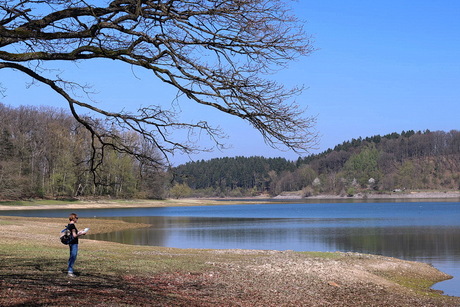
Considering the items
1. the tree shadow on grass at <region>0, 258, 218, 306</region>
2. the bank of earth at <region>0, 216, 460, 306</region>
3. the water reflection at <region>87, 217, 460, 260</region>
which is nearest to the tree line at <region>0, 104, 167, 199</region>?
the water reflection at <region>87, 217, 460, 260</region>

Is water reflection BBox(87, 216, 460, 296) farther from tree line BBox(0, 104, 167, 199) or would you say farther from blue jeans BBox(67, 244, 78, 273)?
tree line BBox(0, 104, 167, 199)

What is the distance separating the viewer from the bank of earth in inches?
455

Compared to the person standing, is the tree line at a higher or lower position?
higher

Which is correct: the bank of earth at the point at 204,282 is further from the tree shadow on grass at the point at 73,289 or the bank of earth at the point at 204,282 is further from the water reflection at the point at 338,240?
the water reflection at the point at 338,240

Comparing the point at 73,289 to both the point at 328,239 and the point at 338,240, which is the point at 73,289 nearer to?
the point at 338,240

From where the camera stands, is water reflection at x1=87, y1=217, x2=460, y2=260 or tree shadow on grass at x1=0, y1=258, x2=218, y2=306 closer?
tree shadow on grass at x1=0, y1=258, x2=218, y2=306

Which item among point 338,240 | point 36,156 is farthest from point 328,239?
point 36,156

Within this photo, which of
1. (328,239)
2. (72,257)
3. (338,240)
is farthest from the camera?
(328,239)

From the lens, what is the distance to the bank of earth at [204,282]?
37.9 feet

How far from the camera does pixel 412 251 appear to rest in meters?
33.6

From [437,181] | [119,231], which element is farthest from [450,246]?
[437,181]

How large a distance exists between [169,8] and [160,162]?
394cm

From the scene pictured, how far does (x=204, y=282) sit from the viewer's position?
16.1 metres

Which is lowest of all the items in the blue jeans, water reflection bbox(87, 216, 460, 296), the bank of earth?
water reflection bbox(87, 216, 460, 296)
